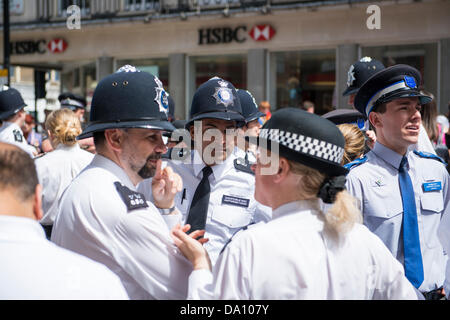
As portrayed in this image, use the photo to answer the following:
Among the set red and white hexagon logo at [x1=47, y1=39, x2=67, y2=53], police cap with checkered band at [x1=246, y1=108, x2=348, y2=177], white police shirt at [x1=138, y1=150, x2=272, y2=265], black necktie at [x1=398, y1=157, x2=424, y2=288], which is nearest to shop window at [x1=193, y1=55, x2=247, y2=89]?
red and white hexagon logo at [x1=47, y1=39, x2=67, y2=53]

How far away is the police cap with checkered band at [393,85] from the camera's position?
3.19 metres

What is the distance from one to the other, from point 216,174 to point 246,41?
1176 cm

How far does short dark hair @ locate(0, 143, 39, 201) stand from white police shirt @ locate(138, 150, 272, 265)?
162 cm

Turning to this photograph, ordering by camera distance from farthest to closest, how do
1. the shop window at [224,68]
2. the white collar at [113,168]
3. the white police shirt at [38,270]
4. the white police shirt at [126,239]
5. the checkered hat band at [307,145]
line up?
the shop window at [224,68] → the white collar at [113,168] → the white police shirt at [126,239] → the checkered hat band at [307,145] → the white police shirt at [38,270]

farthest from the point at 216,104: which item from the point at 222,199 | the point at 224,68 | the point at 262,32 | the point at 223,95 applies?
the point at 224,68

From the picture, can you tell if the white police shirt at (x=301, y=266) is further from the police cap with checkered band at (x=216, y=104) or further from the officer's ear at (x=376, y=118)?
the police cap with checkered band at (x=216, y=104)

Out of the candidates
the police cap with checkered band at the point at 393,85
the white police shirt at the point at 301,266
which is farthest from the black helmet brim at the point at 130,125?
the police cap with checkered band at the point at 393,85

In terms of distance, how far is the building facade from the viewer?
12883 millimetres

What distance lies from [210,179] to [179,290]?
1.48 m

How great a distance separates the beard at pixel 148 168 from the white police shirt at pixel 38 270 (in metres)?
0.92

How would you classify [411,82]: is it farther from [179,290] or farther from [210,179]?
[179,290]

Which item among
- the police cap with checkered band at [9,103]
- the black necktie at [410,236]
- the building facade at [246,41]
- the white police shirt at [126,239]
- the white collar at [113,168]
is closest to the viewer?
the white police shirt at [126,239]

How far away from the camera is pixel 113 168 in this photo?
7.80ft
